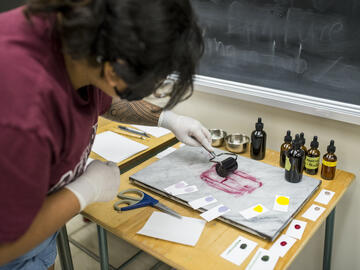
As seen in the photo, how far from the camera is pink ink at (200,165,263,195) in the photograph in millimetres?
1248

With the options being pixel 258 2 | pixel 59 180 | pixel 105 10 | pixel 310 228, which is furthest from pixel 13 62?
pixel 258 2

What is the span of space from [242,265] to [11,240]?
0.61m

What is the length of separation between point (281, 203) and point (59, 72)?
832 millimetres

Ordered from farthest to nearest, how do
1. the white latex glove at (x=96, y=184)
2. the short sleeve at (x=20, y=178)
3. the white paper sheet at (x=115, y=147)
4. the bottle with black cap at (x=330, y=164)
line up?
the white paper sheet at (x=115, y=147) < the bottle with black cap at (x=330, y=164) < the white latex glove at (x=96, y=184) < the short sleeve at (x=20, y=178)

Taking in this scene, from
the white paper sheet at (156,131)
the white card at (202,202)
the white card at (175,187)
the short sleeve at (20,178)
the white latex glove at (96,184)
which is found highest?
the short sleeve at (20,178)

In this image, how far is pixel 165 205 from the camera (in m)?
1.21

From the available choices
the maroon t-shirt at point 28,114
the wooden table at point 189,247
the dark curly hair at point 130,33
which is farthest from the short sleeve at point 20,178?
the wooden table at point 189,247

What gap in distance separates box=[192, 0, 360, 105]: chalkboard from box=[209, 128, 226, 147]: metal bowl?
0.90 ft

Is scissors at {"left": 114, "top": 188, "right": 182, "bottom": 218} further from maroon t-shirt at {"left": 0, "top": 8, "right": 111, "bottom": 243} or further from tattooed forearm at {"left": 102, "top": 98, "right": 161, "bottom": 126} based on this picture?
maroon t-shirt at {"left": 0, "top": 8, "right": 111, "bottom": 243}

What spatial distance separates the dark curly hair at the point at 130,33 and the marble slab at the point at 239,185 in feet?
1.99

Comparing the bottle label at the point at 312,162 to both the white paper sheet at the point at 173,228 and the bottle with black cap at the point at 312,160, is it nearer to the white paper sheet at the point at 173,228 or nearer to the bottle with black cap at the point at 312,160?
the bottle with black cap at the point at 312,160

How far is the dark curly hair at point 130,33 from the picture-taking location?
2.03ft

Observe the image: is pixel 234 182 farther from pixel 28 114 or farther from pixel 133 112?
pixel 28 114

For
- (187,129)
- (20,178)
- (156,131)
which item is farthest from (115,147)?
(20,178)
